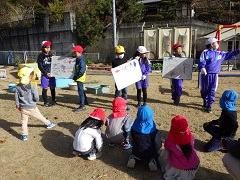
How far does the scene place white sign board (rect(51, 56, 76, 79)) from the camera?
19.8 feet

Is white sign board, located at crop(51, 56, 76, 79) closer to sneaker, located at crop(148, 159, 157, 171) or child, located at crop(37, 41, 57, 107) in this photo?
child, located at crop(37, 41, 57, 107)

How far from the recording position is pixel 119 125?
3801 millimetres

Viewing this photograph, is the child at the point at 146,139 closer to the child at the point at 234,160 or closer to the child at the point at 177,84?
the child at the point at 234,160

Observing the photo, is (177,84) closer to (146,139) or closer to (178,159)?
(146,139)

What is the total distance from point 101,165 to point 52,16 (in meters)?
16.7

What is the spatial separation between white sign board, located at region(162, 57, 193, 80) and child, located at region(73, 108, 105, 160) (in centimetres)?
307

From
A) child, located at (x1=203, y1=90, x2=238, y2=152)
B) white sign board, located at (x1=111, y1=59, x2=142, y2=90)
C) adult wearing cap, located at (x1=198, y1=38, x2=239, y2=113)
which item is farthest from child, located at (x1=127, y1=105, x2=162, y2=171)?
adult wearing cap, located at (x1=198, y1=38, x2=239, y2=113)

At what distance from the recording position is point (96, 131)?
3633mm

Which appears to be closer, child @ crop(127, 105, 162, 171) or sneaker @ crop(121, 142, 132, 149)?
child @ crop(127, 105, 162, 171)

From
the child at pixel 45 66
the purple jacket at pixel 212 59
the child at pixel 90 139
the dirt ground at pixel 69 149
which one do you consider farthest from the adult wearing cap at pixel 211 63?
the child at pixel 45 66

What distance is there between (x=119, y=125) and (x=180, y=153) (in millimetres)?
1165

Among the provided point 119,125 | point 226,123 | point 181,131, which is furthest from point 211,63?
point 181,131

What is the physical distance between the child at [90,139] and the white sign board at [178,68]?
3.07m

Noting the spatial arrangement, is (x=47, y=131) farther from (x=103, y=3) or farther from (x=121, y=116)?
(x=103, y=3)
